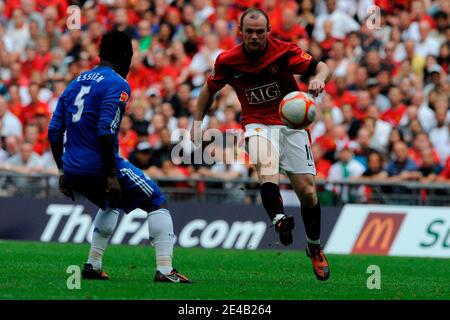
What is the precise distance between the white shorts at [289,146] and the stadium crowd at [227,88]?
691 cm

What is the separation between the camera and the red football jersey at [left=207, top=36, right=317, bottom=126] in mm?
12547

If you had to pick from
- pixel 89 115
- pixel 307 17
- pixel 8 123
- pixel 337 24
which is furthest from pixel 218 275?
pixel 307 17

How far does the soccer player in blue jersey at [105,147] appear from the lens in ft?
36.9

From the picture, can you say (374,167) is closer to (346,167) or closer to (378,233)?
(346,167)

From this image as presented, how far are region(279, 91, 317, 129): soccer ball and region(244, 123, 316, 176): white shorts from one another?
637 millimetres

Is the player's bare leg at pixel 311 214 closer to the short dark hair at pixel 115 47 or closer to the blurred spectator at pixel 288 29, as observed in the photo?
the short dark hair at pixel 115 47

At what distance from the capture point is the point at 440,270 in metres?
14.9

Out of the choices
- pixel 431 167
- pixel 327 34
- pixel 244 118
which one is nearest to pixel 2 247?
pixel 244 118

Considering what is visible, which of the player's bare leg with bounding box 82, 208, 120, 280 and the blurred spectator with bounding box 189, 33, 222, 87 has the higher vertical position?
the blurred spectator with bounding box 189, 33, 222, 87

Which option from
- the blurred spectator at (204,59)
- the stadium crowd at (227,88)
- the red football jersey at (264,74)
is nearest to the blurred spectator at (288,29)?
the stadium crowd at (227,88)

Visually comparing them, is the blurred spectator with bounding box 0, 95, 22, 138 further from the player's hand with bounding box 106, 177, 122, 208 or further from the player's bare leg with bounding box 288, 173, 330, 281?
the player's hand with bounding box 106, 177, 122, 208

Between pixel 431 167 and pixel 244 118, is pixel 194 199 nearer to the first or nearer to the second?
pixel 431 167

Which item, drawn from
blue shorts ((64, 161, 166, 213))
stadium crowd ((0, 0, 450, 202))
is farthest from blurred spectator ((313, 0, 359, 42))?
blue shorts ((64, 161, 166, 213))

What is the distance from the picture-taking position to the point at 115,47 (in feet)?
37.9
